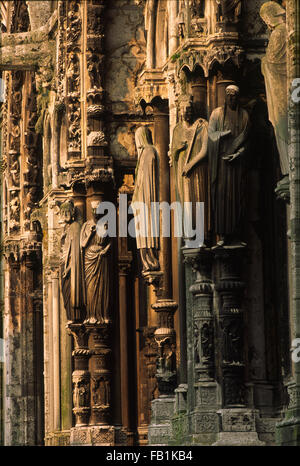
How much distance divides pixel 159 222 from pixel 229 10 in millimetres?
4945

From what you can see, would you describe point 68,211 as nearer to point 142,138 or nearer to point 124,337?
point 124,337

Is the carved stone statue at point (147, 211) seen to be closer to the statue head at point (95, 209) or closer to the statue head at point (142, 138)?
the statue head at point (142, 138)

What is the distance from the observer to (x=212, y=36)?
29750mm

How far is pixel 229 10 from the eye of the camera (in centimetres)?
2970

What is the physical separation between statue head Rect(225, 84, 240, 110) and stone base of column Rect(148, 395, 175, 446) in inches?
209

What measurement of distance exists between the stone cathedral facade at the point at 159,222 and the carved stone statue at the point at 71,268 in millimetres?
36

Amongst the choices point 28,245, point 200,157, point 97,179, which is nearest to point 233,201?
point 200,157

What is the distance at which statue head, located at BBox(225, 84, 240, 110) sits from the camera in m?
29.3

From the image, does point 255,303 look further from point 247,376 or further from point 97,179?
point 97,179

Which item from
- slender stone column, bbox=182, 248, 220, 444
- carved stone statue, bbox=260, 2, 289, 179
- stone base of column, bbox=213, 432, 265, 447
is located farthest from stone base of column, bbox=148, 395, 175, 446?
carved stone statue, bbox=260, 2, 289, 179

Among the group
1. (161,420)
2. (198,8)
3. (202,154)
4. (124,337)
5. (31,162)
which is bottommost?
(161,420)

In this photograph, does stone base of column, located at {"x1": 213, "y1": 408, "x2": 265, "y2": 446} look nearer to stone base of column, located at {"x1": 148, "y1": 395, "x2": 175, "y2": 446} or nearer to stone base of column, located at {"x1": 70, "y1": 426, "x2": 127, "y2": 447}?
stone base of column, located at {"x1": 148, "y1": 395, "x2": 175, "y2": 446}

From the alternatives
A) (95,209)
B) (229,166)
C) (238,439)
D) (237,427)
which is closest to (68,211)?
(95,209)

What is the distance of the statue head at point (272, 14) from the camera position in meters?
27.6
